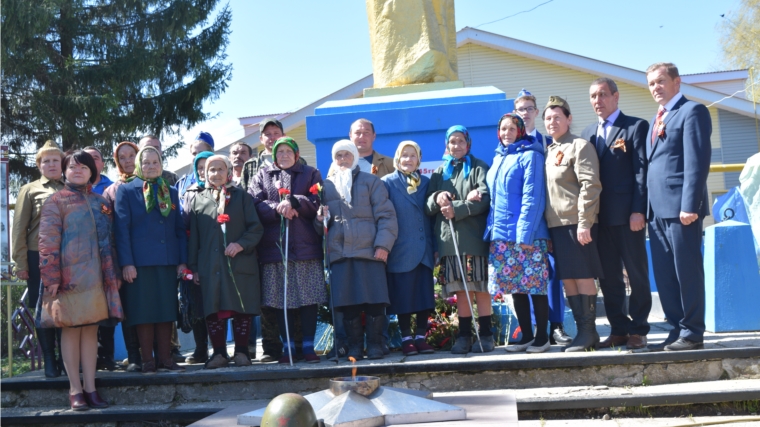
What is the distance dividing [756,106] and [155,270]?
596 inches

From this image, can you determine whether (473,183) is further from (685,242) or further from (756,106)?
(756,106)

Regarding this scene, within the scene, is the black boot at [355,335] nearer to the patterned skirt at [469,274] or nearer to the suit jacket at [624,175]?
the patterned skirt at [469,274]

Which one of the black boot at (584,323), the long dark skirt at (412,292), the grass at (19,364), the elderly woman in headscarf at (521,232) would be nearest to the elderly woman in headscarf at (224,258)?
the long dark skirt at (412,292)

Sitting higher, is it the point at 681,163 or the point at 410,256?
the point at 681,163

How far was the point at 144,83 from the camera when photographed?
14.8 m

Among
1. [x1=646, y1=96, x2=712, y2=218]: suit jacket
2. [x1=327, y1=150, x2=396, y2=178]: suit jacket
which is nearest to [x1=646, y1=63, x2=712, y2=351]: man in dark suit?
[x1=646, y1=96, x2=712, y2=218]: suit jacket

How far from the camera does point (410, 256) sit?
5.86m

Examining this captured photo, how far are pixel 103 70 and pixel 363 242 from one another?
Result: 9.99 m

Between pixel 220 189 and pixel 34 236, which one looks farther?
pixel 220 189

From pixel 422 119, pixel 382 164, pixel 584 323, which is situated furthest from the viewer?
pixel 422 119

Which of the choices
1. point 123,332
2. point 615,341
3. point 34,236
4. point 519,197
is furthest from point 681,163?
point 34,236

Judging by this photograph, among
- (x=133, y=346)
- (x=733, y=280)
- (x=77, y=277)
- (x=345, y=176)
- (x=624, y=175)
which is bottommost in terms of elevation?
(x=133, y=346)

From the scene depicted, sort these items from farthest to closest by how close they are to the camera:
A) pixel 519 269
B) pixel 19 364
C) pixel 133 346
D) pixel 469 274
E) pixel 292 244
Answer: pixel 19 364 → pixel 133 346 → pixel 292 244 → pixel 469 274 → pixel 519 269

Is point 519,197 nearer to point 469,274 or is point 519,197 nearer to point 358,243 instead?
point 469,274
